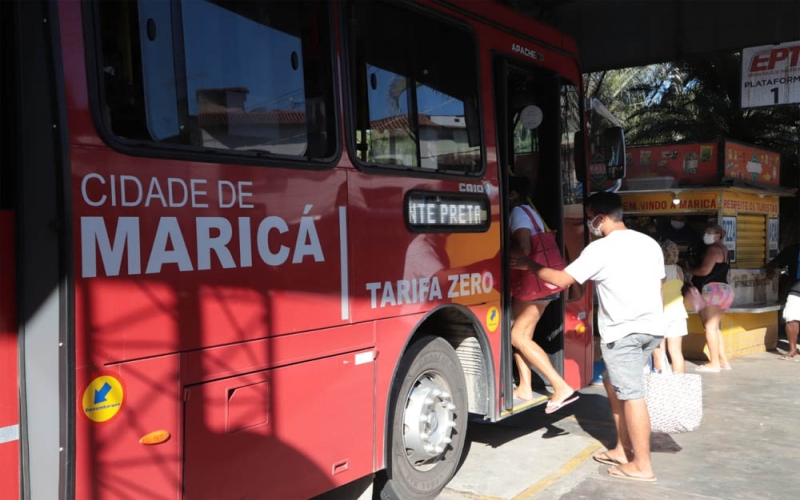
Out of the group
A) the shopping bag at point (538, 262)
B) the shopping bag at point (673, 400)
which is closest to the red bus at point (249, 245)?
the shopping bag at point (538, 262)

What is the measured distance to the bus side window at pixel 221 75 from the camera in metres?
3.03

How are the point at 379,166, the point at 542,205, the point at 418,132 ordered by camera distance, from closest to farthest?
the point at 379,166, the point at 418,132, the point at 542,205

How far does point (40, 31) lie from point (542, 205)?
4502 millimetres

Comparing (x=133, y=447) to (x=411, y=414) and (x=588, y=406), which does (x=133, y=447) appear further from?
(x=588, y=406)

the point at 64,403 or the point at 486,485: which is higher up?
the point at 64,403

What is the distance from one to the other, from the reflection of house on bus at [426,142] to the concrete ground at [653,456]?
225 cm

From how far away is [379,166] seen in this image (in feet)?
14.0

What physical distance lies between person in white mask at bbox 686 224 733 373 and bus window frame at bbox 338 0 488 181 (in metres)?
5.51

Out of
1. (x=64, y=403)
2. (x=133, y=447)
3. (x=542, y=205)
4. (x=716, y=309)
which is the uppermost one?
(x=542, y=205)

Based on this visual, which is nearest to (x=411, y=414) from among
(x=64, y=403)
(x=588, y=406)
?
(x=64, y=403)

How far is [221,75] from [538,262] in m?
3.04

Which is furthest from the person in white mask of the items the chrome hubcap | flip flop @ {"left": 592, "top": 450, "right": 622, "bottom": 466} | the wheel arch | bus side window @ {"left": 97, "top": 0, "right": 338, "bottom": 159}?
bus side window @ {"left": 97, "top": 0, "right": 338, "bottom": 159}

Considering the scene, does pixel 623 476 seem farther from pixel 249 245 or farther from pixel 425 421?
pixel 249 245

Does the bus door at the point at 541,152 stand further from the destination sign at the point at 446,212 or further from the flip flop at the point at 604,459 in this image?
the destination sign at the point at 446,212
